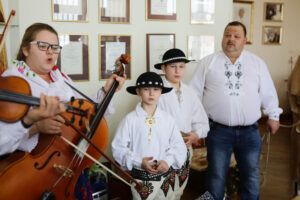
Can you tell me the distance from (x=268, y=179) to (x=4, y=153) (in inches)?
118

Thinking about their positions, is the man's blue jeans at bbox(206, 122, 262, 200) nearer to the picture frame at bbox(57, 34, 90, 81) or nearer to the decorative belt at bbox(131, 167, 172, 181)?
the decorative belt at bbox(131, 167, 172, 181)

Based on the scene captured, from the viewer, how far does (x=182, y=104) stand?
7.02 feet

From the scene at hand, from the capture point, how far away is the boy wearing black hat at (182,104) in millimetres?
2092

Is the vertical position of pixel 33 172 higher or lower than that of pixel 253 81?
lower

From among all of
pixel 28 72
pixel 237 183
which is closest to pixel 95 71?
pixel 28 72

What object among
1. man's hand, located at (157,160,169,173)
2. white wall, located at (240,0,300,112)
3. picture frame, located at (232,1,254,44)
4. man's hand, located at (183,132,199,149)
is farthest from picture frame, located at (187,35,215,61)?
white wall, located at (240,0,300,112)

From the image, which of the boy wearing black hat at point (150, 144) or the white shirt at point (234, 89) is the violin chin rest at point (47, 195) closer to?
the boy wearing black hat at point (150, 144)

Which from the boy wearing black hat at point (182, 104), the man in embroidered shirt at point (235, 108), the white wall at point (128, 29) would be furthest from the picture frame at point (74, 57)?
the man in embroidered shirt at point (235, 108)

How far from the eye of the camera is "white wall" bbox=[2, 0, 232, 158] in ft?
7.77

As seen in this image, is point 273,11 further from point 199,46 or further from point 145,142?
point 145,142

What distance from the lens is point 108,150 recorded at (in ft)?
9.04

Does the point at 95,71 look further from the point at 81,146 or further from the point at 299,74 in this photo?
the point at 299,74

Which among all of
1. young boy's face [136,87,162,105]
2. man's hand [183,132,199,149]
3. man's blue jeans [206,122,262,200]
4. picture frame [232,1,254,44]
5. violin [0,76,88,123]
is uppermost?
picture frame [232,1,254,44]

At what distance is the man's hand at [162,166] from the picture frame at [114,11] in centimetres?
142
